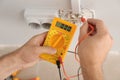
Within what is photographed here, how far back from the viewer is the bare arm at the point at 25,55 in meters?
0.99

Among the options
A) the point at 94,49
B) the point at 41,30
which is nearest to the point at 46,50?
the point at 94,49

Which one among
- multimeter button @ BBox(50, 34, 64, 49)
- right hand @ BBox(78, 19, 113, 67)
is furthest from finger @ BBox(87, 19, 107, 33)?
multimeter button @ BBox(50, 34, 64, 49)

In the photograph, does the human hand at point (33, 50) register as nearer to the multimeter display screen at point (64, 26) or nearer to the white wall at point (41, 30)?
the multimeter display screen at point (64, 26)

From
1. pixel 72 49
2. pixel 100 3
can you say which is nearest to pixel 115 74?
pixel 72 49

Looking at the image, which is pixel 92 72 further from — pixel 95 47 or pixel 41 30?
pixel 41 30

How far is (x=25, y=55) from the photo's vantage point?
3.32ft

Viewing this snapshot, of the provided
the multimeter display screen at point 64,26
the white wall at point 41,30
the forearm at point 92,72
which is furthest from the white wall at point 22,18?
the forearm at point 92,72

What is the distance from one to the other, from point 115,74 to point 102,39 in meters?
0.46

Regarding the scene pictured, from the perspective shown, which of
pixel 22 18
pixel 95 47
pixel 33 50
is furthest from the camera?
pixel 22 18

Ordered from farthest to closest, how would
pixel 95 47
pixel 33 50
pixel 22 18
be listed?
pixel 22 18 → pixel 33 50 → pixel 95 47

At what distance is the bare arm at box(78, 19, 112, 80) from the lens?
89 cm

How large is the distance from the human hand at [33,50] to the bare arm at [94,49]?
0.40 ft

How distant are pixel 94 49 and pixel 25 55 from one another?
10.6 inches

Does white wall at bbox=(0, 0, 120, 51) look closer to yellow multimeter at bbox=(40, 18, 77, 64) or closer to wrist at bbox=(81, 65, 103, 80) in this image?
yellow multimeter at bbox=(40, 18, 77, 64)
